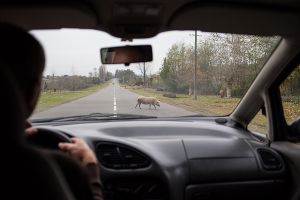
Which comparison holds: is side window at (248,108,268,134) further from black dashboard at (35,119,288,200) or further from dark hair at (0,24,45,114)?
dark hair at (0,24,45,114)

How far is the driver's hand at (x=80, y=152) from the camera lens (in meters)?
3.02

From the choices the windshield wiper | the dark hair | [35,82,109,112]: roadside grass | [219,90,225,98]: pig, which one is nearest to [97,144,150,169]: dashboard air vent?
[35,82,109,112]: roadside grass

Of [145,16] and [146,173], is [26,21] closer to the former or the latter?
[145,16]

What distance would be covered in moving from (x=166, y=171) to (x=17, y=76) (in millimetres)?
3495

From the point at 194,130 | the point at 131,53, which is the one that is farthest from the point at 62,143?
the point at 194,130

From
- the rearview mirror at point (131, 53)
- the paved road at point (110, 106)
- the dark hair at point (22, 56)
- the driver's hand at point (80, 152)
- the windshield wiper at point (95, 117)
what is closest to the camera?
the dark hair at point (22, 56)

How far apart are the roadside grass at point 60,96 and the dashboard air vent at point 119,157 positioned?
0.82 m

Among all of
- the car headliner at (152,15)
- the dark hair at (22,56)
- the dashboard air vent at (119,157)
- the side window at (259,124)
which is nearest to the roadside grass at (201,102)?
the side window at (259,124)

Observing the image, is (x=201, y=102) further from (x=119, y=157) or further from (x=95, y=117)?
(x=119, y=157)

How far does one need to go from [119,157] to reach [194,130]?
116cm

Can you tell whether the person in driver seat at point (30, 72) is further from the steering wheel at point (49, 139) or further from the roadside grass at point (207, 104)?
the roadside grass at point (207, 104)

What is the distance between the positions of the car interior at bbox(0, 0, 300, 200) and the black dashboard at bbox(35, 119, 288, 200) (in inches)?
0.4

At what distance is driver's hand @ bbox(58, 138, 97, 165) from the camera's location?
302cm

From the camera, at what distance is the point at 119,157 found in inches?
220
